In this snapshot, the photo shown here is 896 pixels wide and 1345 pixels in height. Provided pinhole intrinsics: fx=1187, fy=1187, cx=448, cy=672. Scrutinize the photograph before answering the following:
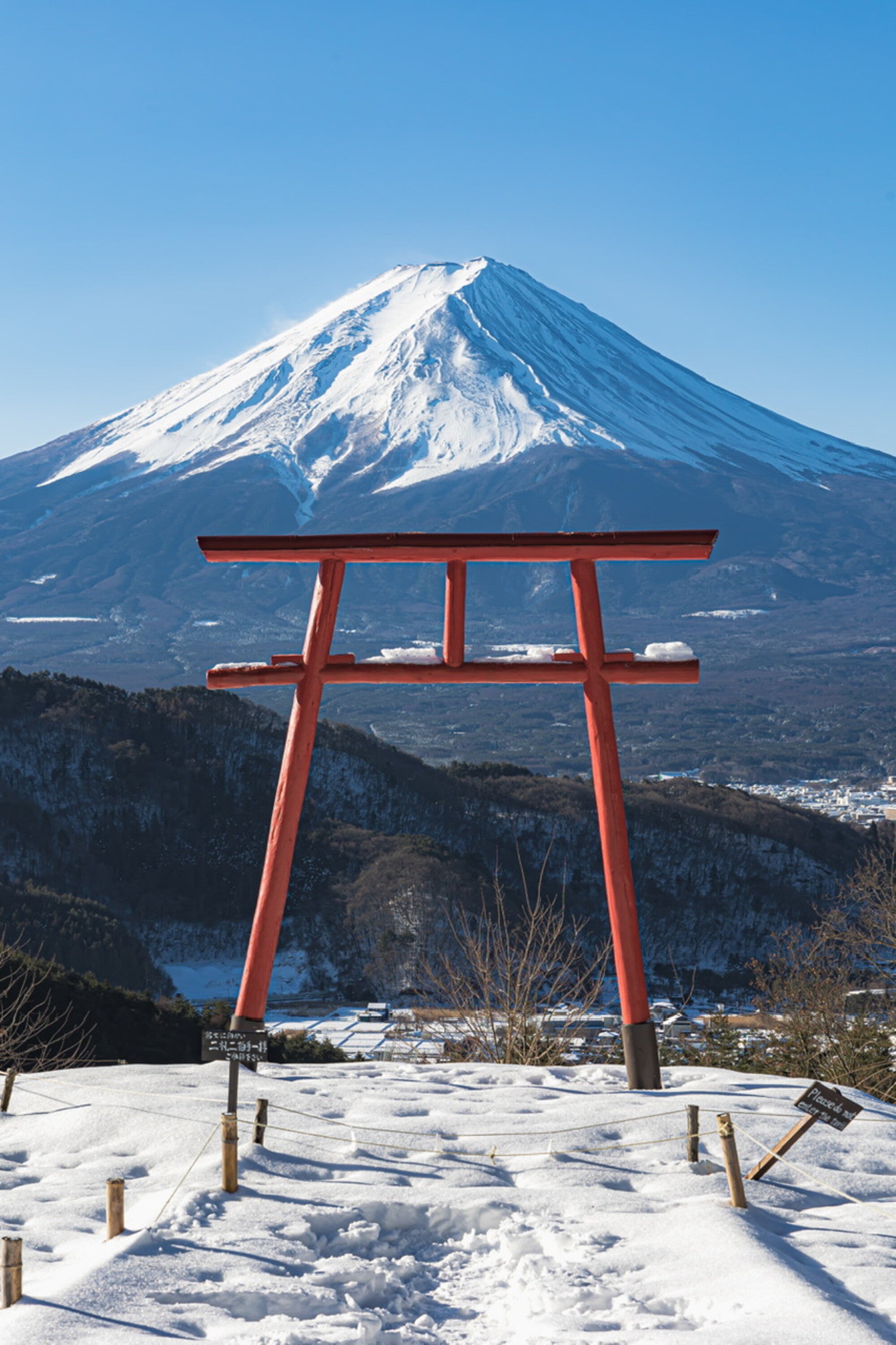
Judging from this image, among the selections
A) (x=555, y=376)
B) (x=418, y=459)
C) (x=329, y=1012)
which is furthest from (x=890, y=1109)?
(x=555, y=376)

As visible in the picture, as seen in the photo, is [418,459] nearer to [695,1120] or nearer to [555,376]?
[555,376]

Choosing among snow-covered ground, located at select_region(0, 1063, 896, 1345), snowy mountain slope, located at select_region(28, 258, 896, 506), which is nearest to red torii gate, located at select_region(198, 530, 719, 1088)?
snow-covered ground, located at select_region(0, 1063, 896, 1345)

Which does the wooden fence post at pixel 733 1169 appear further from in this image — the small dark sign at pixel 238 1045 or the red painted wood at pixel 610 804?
the small dark sign at pixel 238 1045

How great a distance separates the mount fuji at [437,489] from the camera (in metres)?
127

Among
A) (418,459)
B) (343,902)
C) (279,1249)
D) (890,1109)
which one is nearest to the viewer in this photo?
(279,1249)

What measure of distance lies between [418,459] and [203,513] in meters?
34.5

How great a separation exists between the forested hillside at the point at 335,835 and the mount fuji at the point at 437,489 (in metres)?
61.7

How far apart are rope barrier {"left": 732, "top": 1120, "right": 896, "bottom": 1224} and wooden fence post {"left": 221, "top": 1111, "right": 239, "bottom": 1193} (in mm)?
1778

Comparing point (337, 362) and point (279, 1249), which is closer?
point (279, 1249)

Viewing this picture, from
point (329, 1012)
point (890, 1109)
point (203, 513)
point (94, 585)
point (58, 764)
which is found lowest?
point (329, 1012)

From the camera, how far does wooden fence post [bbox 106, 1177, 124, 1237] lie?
3621 millimetres

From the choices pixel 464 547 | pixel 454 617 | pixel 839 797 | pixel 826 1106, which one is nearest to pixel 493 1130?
pixel 826 1106

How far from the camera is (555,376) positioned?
17300 centimetres

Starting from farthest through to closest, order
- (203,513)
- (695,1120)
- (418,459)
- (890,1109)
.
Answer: (418,459), (203,513), (890,1109), (695,1120)
